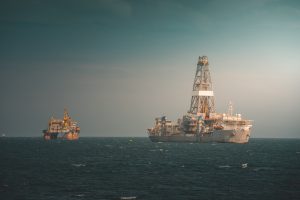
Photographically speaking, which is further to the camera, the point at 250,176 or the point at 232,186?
the point at 250,176

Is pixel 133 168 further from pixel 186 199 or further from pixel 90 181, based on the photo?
pixel 186 199

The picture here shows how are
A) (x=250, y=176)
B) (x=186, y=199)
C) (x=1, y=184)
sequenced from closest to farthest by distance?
1. (x=186, y=199)
2. (x=1, y=184)
3. (x=250, y=176)

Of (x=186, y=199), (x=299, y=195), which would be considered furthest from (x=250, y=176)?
(x=186, y=199)

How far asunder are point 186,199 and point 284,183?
24060 mm

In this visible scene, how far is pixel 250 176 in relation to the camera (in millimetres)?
88688

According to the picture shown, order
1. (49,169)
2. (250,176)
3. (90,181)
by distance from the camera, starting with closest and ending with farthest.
Answer: (90,181)
(250,176)
(49,169)

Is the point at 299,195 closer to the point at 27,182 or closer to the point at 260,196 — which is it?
the point at 260,196

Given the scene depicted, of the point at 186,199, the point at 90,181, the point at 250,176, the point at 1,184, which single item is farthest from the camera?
the point at 250,176

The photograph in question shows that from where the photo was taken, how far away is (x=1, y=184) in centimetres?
7381

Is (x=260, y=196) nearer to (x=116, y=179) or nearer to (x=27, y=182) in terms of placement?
(x=116, y=179)

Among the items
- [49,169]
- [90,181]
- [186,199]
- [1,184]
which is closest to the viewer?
[186,199]

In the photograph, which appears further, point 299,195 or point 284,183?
point 284,183

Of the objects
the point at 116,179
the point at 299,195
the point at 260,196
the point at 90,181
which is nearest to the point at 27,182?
the point at 90,181

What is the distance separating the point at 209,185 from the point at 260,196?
1288cm
